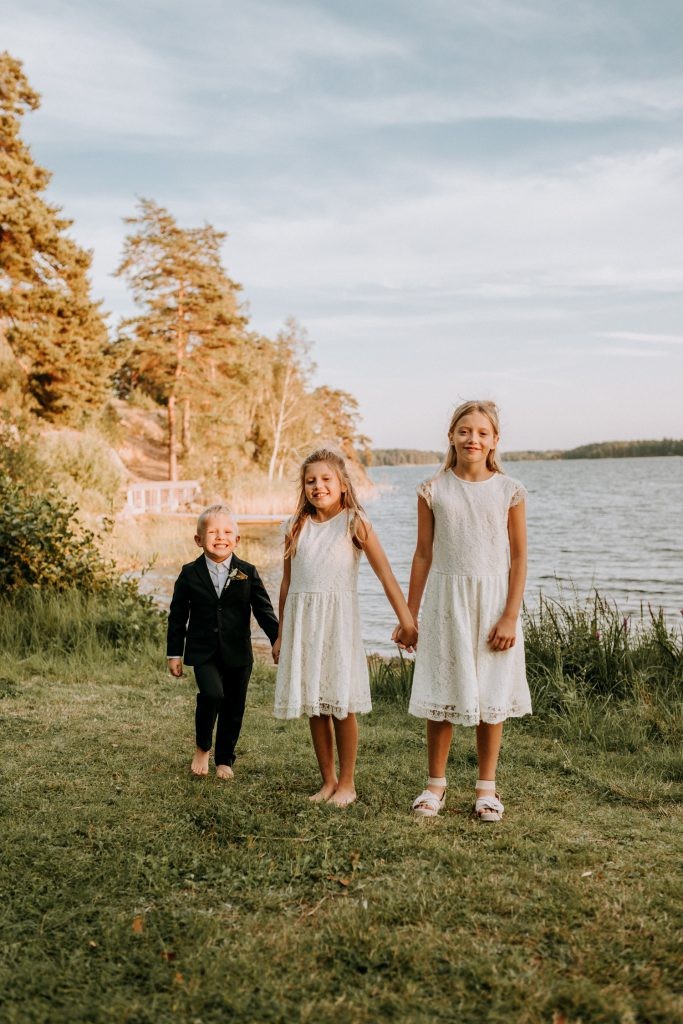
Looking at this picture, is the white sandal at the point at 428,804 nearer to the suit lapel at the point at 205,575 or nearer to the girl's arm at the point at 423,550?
the girl's arm at the point at 423,550

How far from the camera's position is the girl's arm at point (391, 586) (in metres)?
3.85

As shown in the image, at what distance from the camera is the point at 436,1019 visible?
2.28 m

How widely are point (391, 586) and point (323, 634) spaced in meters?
0.38

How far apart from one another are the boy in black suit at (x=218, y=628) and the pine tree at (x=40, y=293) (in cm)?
2022

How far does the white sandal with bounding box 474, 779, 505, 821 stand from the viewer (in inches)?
147

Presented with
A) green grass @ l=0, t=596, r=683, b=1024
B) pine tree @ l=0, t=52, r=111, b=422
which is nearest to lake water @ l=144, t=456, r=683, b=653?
green grass @ l=0, t=596, r=683, b=1024

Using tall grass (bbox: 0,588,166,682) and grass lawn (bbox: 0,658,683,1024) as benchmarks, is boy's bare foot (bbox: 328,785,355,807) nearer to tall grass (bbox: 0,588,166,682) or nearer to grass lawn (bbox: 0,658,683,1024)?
grass lawn (bbox: 0,658,683,1024)

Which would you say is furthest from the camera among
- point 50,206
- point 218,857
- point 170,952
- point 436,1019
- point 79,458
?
point 50,206

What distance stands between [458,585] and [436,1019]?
186 cm

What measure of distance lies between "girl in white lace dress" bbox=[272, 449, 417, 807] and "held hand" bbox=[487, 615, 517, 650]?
0.37m

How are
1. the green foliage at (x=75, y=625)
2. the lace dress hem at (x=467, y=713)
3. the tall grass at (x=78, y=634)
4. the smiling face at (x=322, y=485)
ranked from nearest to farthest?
the lace dress hem at (x=467, y=713)
the smiling face at (x=322, y=485)
the tall grass at (x=78, y=634)
the green foliage at (x=75, y=625)

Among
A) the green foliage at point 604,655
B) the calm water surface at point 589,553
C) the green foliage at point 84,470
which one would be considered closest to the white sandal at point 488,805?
the green foliage at point 604,655

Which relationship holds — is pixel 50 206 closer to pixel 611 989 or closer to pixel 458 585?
pixel 458 585

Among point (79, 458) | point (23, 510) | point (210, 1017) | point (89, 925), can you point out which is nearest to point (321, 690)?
point (89, 925)
